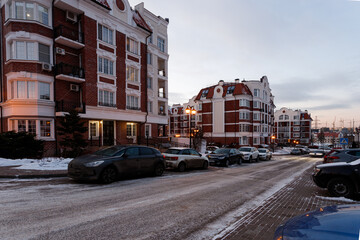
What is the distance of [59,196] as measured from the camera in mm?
6656

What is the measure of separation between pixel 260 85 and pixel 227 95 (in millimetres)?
8093

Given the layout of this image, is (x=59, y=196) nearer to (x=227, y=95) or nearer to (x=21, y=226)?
(x=21, y=226)

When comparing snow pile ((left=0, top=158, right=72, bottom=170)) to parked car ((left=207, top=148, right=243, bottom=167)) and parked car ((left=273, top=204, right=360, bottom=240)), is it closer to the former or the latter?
parked car ((left=207, top=148, right=243, bottom=167))

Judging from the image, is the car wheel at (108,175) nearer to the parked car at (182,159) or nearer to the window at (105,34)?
the parked car at (182,159)

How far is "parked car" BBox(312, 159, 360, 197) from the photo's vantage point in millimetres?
7078

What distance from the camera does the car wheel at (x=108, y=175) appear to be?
8.61 meters

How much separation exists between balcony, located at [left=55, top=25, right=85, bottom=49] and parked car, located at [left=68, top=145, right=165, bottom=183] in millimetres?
13022

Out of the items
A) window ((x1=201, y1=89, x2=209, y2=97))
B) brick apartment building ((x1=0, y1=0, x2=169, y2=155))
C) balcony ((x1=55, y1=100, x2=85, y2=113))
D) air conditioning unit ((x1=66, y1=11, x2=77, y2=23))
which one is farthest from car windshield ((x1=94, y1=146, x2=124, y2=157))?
window ((x1=201, y1=89, x2=209, y2=97))

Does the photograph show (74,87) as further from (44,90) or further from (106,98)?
(106,98)

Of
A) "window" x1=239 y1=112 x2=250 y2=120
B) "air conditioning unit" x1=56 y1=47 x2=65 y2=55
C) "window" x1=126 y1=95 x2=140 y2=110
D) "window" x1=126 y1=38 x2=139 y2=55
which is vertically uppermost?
"window" x1=126 y1=38 x2=139 y2=55

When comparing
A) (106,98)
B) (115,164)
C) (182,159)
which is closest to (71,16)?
(106,98)

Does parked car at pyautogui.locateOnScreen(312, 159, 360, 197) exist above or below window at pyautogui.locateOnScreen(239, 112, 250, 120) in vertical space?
below

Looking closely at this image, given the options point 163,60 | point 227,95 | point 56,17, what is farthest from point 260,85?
point 56,17

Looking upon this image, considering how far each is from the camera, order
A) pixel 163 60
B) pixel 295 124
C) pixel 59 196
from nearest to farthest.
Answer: pixel 59 196 → pixel 163 60 → pixel 295 124
